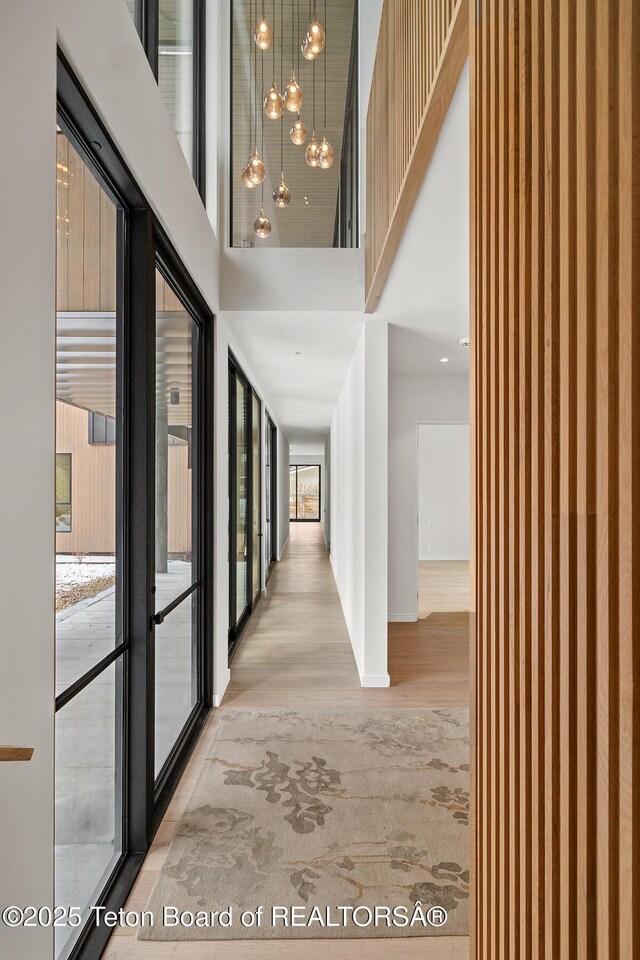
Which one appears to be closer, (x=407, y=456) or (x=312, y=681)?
(x=312, y=681)

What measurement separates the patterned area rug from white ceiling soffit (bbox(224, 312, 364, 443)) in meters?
2.69

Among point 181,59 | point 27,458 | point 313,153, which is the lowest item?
point 27,458

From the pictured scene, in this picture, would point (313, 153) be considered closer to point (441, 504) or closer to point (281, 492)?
point (441, 504)

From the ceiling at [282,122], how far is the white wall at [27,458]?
280 centimetres

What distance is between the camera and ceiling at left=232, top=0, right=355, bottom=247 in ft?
12.9

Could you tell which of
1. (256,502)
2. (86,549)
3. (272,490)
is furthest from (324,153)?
(272,490)

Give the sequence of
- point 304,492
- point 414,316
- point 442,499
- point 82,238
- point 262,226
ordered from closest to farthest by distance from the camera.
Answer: point 82,238 < point 262,226 < point 414,316 < point 442,499 < point 304,492

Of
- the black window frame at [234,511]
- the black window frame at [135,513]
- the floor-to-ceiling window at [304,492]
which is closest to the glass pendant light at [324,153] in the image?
the black window frame at [135,513]

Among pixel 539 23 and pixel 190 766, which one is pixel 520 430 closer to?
pixel 539 23

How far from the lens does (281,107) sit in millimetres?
2773

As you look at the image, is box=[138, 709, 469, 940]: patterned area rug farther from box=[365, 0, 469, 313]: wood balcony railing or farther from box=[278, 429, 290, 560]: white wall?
box=[278, 429, 290, 560]: white wall

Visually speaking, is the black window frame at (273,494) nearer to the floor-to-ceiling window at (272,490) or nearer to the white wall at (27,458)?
the floor-to-ceiling window at (272,490)

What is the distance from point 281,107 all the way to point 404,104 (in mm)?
947

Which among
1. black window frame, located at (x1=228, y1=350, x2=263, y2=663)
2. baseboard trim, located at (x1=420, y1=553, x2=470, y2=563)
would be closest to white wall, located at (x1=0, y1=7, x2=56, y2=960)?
black window frame, located at (x1=228, y1=350, x2=263, y2=663)
